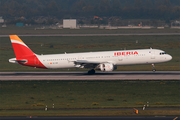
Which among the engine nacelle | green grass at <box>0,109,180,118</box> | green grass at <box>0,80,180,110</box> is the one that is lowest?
green grass at <box>0,109,180,118</box>

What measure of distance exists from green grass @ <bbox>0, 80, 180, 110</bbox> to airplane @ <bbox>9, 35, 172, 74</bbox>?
26.4ft

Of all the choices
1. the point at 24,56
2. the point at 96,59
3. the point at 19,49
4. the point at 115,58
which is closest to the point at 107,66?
the point at 115,58

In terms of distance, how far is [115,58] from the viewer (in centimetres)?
5300

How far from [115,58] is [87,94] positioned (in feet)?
56.1

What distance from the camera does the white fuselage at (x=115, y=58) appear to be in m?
52.9

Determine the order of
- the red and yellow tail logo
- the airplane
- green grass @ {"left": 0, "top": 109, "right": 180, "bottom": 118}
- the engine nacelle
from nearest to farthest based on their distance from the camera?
Answer: 1. green grass @ {"left": 0, "top": 109, "right": 180, "bottom": 118}
2. the engine nacelle
3. the airplane
4. the red and yellow tail logo

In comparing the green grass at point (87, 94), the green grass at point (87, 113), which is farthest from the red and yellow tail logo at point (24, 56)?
the green grass at point (87, 113)

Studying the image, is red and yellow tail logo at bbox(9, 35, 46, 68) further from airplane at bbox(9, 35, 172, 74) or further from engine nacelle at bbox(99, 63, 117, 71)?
engine nacelle at bbox(99, 63, 117, 71)

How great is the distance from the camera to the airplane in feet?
173

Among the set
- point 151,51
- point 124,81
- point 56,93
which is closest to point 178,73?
point 151,51

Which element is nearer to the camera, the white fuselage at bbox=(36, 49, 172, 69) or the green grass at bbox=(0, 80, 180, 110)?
the green grass at bbox=(0, 80, 180, 110)

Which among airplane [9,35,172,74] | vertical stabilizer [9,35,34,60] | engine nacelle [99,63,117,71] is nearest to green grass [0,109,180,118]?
engine nacelle [99,63,117,71]

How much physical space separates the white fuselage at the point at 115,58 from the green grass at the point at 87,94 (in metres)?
8.63
